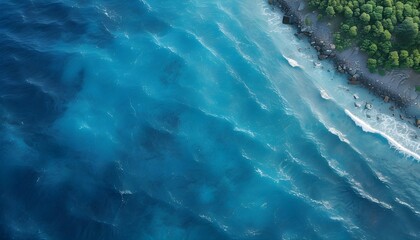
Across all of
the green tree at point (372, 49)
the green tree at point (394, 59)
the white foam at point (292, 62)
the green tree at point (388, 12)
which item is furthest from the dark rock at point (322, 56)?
the green tree at point (388, 12)

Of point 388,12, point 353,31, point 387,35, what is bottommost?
point 353,31

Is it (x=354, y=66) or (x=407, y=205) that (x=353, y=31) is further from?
(x=407, y=205)

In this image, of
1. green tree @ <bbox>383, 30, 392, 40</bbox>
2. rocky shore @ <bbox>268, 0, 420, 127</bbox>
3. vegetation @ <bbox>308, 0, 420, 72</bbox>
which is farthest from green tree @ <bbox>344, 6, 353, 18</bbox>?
green tree @ <bbox>383, 30, 392, 40</bbox>

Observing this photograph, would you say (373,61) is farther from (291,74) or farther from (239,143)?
(239,143)

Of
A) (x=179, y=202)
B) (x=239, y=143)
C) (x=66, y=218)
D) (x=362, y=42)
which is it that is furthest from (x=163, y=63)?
(x=362, y=42)

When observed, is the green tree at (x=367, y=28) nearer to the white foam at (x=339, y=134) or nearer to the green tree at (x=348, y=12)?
the green tree at (x=348, y=12)

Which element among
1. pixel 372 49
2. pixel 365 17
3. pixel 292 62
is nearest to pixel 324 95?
pixel 292 62

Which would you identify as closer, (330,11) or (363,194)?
(363,194)
